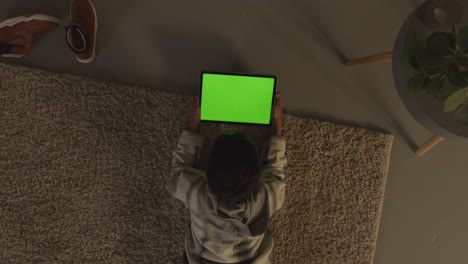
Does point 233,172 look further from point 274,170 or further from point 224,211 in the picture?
point 274,170

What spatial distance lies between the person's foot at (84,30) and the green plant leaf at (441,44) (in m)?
0.97

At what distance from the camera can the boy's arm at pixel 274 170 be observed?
0.99 metres

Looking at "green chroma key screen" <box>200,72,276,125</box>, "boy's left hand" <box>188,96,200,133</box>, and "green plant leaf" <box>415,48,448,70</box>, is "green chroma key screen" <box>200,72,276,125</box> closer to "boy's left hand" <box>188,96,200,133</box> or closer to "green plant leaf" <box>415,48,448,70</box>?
"boy's left hand" <box>188,96,200,133</box>

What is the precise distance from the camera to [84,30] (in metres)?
1.11

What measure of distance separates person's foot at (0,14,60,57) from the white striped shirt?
597 millimetres

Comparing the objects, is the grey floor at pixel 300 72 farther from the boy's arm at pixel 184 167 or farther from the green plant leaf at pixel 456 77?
the green plant leaf at pixel 456 77

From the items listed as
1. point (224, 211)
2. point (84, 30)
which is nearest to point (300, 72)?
point (224, 211)

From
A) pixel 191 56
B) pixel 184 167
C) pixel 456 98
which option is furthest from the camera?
pixel 191 56

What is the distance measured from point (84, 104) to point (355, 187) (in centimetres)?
95

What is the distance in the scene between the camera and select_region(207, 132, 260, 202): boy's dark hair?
786mm

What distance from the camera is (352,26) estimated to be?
1.18 m

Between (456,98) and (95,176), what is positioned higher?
(456,98)

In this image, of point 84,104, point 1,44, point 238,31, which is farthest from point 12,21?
point 238,31

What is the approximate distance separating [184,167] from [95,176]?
1.06 ft
